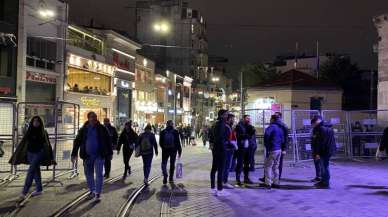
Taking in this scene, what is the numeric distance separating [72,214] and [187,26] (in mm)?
83832

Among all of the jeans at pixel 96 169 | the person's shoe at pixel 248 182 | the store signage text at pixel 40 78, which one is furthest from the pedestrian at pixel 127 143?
the store signage text at pixel 40 78

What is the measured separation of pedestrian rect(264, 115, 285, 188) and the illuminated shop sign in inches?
1180

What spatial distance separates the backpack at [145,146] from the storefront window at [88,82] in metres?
28.8

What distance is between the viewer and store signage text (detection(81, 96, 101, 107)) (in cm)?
4439

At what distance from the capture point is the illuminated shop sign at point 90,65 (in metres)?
41.6

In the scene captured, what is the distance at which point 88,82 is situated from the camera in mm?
45656

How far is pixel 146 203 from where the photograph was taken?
438 inches

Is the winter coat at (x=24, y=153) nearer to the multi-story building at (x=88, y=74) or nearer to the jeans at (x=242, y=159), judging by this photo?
the jeans at (x=242, y=159)

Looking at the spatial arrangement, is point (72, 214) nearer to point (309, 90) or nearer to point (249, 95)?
point (309, 90)

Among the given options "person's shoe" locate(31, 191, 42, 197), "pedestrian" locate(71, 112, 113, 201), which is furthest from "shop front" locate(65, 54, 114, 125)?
"pedestrian" locate(71, 112, 113, 201)

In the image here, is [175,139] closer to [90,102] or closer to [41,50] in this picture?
[41,50]

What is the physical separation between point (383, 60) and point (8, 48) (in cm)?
2265

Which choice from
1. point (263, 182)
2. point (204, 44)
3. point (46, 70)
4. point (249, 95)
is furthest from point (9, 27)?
point (204, 44)

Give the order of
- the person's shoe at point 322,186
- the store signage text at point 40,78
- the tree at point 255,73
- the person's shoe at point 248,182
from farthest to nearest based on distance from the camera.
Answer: the tree at point 255,73 → the store signage text at point 40,78 → the person's shoe at point 248,182 → the person's shoe at point 322,186
